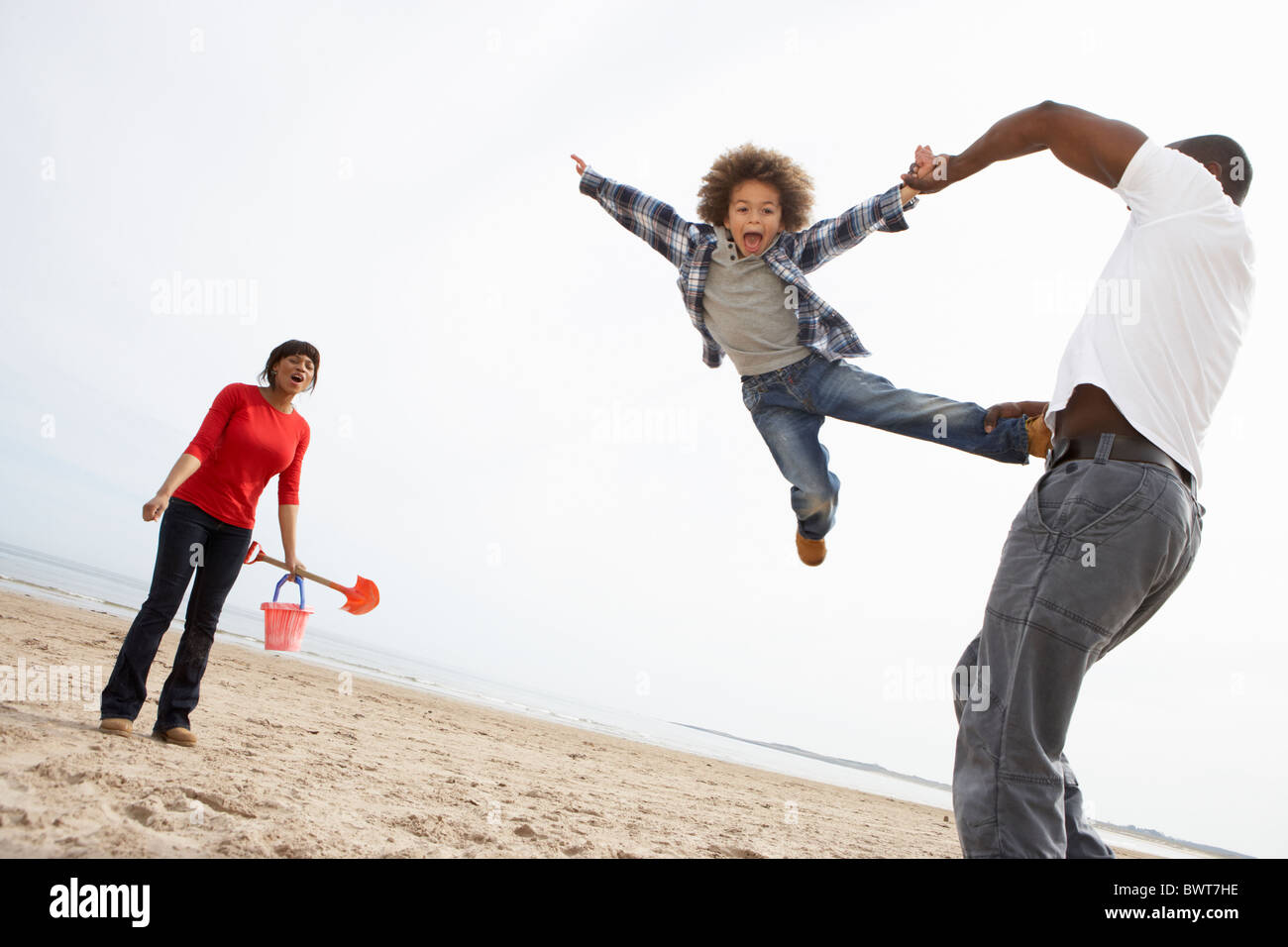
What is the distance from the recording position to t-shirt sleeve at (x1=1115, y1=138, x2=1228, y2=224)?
6.88 ft

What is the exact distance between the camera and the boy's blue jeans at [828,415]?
371 cm

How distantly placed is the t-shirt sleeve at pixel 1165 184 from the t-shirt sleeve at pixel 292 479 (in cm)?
456

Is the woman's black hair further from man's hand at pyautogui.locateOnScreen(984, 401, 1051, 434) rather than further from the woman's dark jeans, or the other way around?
man's hand at pyautogui.locateOnScreen(984, 401, 1051, 434)

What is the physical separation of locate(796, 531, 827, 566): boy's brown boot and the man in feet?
6.74

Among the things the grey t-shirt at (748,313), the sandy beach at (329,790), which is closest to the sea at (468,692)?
the sandy beach at (329,790)

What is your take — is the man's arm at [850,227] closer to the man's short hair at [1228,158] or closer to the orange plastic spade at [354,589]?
the man's short hair at [1228,158]

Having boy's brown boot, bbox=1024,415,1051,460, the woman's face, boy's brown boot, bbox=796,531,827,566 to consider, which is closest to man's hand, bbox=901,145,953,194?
boy's brown boot, bbox=1024,415,1051,460

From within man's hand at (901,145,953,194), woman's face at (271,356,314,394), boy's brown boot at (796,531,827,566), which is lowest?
boy's brown boot at (796,531,827,566)

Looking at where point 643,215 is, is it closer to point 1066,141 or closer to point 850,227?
point 850,227

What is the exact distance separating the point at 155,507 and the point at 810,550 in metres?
3.45
